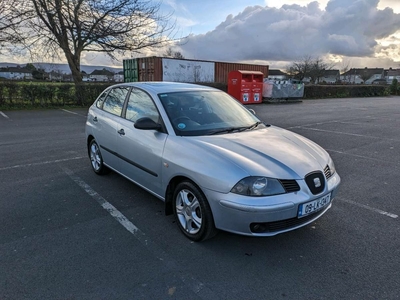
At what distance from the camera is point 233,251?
282 cm

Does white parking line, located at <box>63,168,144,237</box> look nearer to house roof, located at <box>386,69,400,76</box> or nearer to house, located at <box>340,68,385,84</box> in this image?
house, located at <box>340,68,385,84</box>

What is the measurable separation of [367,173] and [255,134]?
2954 mm

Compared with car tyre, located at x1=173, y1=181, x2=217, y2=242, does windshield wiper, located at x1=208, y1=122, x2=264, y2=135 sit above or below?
above

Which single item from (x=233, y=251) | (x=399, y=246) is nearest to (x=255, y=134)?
(x=233, y=251)

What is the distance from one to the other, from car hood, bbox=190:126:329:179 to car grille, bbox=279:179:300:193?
0.12ft

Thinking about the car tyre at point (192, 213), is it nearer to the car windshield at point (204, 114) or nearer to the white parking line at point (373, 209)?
the car windshield at point (204, 114)

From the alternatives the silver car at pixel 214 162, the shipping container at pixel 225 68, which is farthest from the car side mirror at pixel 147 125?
the shipping container at pixel 225 68

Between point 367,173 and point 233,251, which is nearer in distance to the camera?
point 233,251

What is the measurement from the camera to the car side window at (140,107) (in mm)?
3539

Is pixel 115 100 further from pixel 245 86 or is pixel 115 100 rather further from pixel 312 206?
pixel 245 86

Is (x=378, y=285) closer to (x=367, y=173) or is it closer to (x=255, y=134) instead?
(x=255, y=134)

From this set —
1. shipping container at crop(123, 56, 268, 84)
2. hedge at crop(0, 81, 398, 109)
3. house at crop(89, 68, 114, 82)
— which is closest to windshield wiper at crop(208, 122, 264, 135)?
hedge at crop(0, 81, 398, 109)

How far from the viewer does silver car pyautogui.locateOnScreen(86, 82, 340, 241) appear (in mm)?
2553

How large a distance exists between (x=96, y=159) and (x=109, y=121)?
0.89 metres
